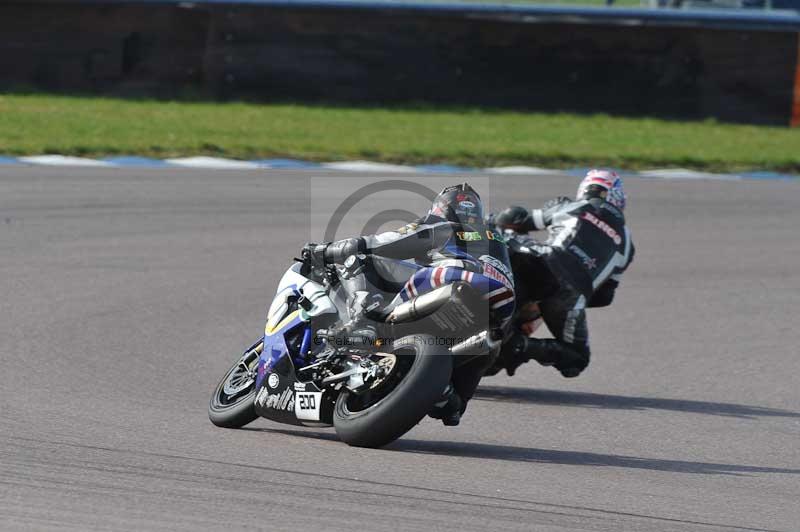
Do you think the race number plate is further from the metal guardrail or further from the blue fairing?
the metal guardrail

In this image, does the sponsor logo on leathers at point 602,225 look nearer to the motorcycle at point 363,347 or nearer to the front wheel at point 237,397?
the motorcycle at point 363,347

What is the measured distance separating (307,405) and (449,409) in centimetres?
69

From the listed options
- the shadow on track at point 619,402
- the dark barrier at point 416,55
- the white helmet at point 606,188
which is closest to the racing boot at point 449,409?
the shadow on track at point 619,402

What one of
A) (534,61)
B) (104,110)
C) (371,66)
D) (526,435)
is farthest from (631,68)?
(526,435)

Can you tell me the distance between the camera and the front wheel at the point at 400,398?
541 cm

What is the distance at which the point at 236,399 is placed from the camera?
6387 millimetres

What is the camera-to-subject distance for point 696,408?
7.57 meters

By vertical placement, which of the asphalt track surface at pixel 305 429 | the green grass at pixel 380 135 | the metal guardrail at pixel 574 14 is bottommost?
the asphalt track surface at pixel 305 429

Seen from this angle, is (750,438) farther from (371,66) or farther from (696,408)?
(371,66)

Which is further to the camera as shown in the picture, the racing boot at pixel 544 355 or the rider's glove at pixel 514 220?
the rider's glove at pixel 514 220

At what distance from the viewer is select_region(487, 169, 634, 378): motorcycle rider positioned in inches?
309

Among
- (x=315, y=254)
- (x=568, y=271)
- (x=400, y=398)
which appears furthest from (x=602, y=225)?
(x=400, y=398)

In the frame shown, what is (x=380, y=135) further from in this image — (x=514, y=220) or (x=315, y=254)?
(x=315, y=254)

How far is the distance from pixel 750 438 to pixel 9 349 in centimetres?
422
